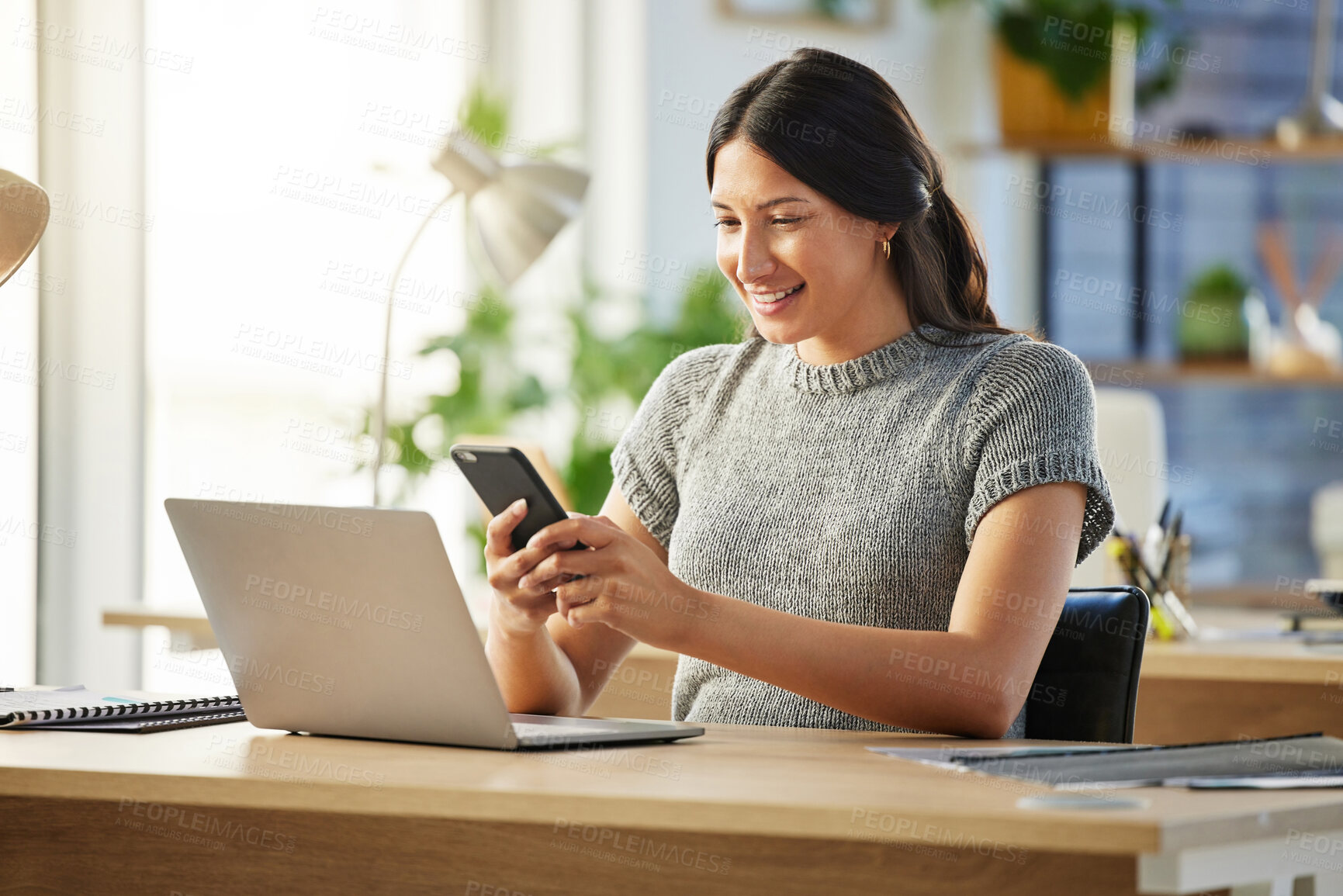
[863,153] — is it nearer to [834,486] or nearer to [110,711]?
[834,486]

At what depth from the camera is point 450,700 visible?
3.95ft

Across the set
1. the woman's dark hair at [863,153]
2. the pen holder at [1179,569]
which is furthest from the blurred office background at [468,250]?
the woman's dark hair at [863,153]

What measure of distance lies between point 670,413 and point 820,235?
334 mm

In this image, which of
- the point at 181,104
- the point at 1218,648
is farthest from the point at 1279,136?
the point at 181,104

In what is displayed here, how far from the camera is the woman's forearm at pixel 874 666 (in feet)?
4.47

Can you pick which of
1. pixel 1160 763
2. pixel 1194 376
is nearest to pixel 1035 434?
pixel 1160 763

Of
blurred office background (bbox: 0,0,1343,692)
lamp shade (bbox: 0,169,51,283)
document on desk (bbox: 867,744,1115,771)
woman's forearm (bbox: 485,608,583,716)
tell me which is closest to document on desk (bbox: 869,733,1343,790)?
document on desk (bbox: 867,744,1115,771)

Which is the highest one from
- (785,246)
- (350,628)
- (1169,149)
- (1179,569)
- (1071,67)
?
(1071,67)

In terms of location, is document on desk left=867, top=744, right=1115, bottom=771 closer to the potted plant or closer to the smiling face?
the smiling face

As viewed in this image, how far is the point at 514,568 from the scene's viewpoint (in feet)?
4.33

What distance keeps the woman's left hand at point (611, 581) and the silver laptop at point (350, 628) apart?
9 cm

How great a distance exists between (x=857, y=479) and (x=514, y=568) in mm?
441

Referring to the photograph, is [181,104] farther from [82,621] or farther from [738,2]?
[738,2]

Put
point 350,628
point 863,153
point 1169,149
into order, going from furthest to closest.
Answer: point 1169,149 < point 863,153 < point 350,628
